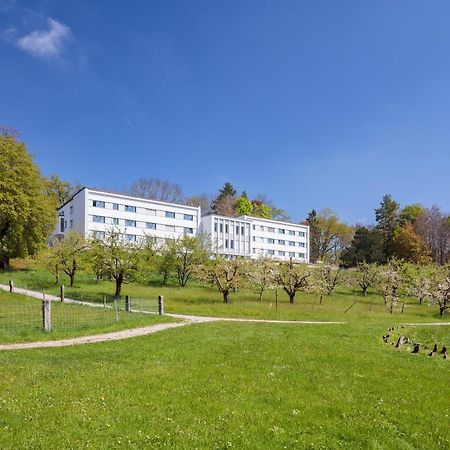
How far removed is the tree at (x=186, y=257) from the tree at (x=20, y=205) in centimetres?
1520

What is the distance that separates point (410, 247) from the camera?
81000 mm

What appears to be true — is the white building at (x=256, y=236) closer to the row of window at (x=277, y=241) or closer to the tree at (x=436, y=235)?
the row of window at (x=277, y=241)

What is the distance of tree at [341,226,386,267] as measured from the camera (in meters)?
79.1

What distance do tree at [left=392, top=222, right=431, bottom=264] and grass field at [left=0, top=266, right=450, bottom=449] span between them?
69194mm

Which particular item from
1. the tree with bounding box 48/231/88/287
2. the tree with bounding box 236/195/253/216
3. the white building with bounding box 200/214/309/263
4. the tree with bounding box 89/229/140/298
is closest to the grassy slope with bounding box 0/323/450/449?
the tree with bounding box 89/229/140/298

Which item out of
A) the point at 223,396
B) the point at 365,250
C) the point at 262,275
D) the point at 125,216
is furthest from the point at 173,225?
the point at 223,396

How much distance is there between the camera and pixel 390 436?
7.80m

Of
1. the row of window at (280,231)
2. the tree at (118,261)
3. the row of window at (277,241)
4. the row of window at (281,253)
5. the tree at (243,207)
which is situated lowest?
the tree at (118,261)

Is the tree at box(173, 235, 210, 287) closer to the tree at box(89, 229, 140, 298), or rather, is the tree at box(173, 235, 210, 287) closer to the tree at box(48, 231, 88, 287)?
the tree at box(48, 231, 88, 287)

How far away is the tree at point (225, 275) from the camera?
141 ft

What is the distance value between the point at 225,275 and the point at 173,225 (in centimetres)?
3590

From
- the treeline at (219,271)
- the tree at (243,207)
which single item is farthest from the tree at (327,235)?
the treeline at (219,271)

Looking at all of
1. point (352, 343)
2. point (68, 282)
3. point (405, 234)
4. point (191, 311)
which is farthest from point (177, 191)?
point (352, 343)

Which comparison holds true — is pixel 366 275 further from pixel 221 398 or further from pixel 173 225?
pixel 221 398
